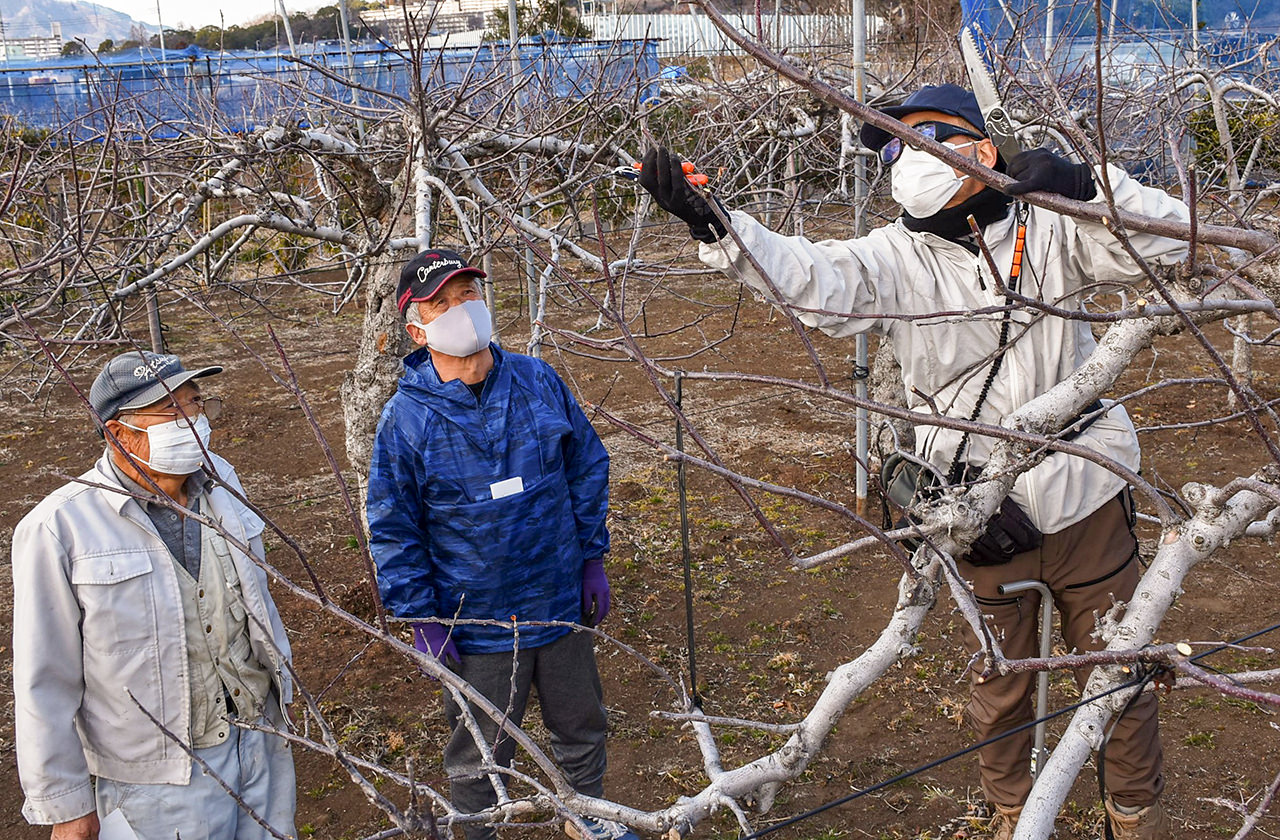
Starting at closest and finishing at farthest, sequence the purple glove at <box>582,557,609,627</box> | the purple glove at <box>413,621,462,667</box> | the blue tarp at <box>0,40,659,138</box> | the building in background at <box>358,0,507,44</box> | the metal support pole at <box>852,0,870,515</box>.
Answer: the purple glove at <box>413,621,462,667</box> → the purple glove at <box>582,557,609,627</box> → the building in background at <box>358,0,507,44</box> → the blue tarp at <box>0,40,659,138</box> → the metal support pole at <box>852,0,870,515</box>

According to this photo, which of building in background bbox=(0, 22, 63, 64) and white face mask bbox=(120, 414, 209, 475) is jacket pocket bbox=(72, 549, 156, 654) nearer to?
white face mask bbox=(120, 414, 209, 475)

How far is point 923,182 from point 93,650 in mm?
2292

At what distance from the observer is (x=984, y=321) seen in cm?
267

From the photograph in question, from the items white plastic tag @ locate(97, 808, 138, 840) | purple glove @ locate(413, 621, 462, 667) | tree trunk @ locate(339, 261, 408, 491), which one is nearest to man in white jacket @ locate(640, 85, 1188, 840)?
purple glove @ locate(413, 621, 462, 667)

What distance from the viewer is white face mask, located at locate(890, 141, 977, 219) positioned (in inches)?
103

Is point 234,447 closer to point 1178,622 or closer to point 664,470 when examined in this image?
point 664,470

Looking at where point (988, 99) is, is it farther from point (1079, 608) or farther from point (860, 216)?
point (860, 216)

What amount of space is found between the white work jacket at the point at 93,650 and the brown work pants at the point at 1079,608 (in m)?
1.92

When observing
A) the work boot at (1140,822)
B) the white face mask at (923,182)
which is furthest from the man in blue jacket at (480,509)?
the work boot at (1140,822)

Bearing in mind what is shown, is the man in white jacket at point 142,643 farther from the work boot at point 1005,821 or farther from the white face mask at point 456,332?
the work boot at point 1005,821

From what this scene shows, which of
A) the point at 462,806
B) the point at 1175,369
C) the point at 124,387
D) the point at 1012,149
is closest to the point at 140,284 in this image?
the point at 124,387

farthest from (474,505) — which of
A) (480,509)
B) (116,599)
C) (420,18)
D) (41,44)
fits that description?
(41,44)

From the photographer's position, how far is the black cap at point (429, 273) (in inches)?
117

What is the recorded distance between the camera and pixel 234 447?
7.51m
